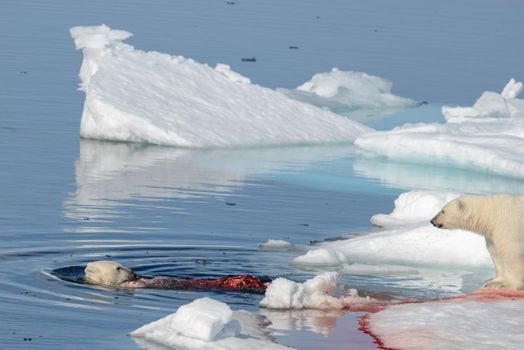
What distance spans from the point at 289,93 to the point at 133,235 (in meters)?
8.43

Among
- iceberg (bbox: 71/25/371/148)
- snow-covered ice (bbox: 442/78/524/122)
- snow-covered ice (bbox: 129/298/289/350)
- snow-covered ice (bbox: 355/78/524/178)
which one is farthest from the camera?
snow-covered ice (bbox: 442/78/524/122)

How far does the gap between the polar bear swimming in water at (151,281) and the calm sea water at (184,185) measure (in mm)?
148

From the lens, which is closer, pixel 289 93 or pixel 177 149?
pixel 177 149

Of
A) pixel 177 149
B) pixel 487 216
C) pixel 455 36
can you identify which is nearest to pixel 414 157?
pixel 177 149

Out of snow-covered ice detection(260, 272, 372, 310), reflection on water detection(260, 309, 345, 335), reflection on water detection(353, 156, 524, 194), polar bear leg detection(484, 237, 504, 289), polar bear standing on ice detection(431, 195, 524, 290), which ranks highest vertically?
reflection on water detection(353, 156, 524, 194)

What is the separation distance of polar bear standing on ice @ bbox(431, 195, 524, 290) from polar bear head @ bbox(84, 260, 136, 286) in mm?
2481

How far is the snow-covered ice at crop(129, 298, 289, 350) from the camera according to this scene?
26.8 ft

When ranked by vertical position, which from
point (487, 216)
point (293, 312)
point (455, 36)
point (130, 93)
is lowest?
point (293, 312)

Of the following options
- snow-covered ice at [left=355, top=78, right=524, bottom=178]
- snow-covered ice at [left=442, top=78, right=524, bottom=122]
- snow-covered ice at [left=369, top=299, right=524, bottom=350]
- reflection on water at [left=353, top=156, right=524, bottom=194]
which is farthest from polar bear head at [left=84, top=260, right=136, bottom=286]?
snow-covered ice at [left=442, top=78, right=524, bottom=122]

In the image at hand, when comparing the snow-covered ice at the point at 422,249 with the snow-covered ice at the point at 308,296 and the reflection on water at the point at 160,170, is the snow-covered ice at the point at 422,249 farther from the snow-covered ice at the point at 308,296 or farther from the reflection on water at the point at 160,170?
the reflection on water at the point at 160,170

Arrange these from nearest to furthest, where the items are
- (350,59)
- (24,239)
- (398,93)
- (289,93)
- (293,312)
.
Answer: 1. (293,312)
2. (24,239)
3. (289,93)
4. (398,93)
5. (350,59)

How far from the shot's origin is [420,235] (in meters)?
12.0

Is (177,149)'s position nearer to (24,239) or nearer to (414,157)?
(414,157)

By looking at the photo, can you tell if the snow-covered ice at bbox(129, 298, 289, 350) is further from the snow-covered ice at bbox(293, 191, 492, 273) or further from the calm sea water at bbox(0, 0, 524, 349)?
the snow-covered ice at bbox(293, 191, 492, 273)
